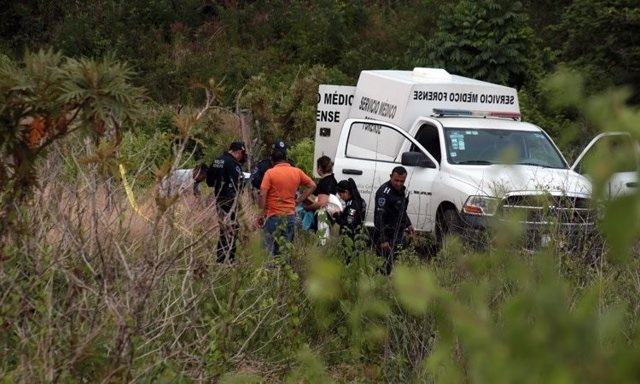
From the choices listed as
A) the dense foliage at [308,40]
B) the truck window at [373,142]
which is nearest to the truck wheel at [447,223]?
the truck window at [373,142]

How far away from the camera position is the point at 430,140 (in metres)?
13.6

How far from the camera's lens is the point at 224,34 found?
3291cm

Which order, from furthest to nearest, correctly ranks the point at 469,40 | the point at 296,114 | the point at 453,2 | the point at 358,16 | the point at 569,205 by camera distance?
1. the point at 358,16
2. the point at 453,2
3. the point at 469,40
4. the point at 296,114
5. the point at 569,205

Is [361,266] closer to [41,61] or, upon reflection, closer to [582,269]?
[582,269]

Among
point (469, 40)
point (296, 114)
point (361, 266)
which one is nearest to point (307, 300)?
point (361, 266)

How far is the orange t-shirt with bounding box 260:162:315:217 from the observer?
10.9 m

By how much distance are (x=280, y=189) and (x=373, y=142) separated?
124 inches

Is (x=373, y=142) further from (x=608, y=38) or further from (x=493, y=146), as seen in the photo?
(x=608, y=38)

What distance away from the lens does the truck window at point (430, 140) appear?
13234mm

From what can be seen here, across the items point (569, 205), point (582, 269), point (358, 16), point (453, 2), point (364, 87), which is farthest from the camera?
point (358, 16)

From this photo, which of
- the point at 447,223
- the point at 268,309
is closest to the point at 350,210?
the point at 447,223

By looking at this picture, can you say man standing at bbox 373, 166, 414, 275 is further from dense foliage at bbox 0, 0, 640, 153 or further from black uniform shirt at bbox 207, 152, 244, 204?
dense foliage at bbox 0, 0, 640, 153

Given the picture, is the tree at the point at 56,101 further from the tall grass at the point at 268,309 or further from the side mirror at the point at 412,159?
the side mirror at the point at 412,159

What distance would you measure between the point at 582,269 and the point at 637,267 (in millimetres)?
593
